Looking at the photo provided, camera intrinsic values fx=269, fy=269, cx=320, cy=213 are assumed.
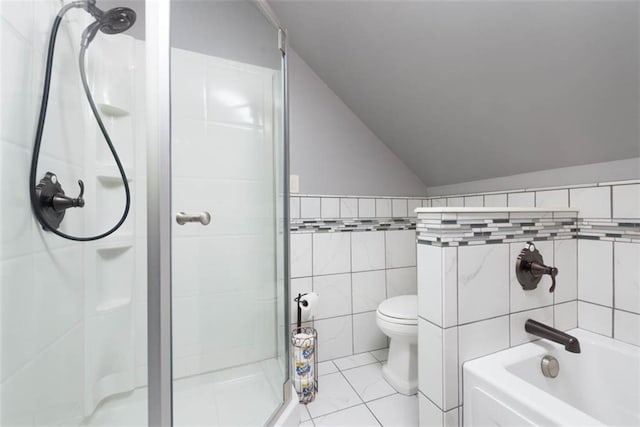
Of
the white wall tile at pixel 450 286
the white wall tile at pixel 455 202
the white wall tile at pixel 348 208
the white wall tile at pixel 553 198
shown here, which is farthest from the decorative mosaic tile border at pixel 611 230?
the white wall tile at pixel 348 208

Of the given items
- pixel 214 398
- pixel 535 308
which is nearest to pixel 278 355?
pixel 214 398

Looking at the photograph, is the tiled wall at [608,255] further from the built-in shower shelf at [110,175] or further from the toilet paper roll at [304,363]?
the built-in shower shelf at [110,175]

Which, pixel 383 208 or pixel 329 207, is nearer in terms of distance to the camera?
pixel 329 207

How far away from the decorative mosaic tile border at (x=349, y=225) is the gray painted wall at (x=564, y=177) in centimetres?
44

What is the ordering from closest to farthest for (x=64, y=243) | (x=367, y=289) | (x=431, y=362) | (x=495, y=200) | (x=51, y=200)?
(x=51, y=200)
(x=64, y=243)
(x=431, y=362)
(x=495, y=200)
(x=367, y=289)

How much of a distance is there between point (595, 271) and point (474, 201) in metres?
0.65

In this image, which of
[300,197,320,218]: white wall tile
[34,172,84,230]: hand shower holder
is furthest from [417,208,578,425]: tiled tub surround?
[34,172,84,230]: hand shower holder

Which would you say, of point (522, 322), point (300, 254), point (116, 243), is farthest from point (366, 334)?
point (116, 243)

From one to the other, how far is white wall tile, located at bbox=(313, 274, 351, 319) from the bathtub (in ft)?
2.79

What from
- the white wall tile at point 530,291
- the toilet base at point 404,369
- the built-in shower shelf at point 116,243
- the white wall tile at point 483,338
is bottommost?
the toilet base at point 404,369

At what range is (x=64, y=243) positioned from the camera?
33.1 inches

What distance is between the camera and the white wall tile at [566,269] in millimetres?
1142

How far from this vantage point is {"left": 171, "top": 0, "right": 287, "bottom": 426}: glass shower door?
43.4 inches

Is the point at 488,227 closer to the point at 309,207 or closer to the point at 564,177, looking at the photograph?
the point at 564,177
